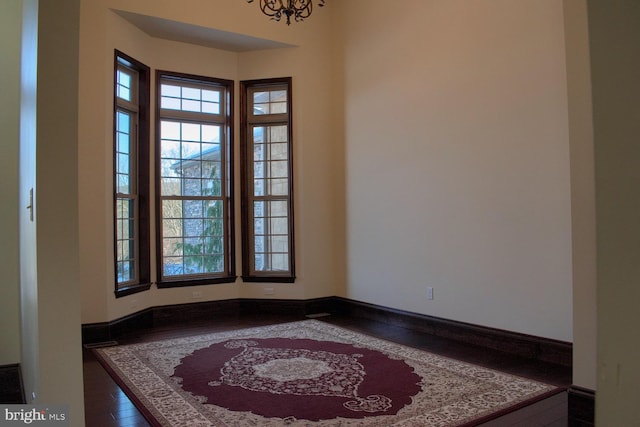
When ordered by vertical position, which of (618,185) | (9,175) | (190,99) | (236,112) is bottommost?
(618,185)

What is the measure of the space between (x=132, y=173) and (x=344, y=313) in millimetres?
3183

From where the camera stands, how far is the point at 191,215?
240 inches

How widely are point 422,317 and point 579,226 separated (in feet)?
8.60

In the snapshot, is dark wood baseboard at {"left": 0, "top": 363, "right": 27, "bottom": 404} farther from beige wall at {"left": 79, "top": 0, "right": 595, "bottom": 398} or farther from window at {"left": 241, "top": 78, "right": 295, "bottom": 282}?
window at {"left": 241, "top": 78, "right": 295, "bottom": 282}

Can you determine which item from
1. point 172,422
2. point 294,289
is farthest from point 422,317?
point 172,422

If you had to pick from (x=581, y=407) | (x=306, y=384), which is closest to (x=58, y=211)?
(x=306, y=384)

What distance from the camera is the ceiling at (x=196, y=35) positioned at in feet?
17.4

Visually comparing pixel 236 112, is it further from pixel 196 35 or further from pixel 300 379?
pixel 300 379

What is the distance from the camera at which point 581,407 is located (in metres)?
2.59

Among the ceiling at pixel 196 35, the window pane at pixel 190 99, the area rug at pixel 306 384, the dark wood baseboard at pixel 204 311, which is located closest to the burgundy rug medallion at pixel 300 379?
the area rug at pixel 306 384

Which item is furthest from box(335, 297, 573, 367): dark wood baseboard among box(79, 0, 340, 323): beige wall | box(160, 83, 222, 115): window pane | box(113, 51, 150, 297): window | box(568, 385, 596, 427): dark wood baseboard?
box(160, 83, 222, 115): window pane

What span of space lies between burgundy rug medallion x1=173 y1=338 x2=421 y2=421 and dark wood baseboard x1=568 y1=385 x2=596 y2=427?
923 millimetres

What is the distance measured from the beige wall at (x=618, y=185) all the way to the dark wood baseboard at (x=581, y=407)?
235 centimetres

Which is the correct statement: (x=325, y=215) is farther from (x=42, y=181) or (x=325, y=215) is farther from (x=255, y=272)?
(x=42, y=181)
